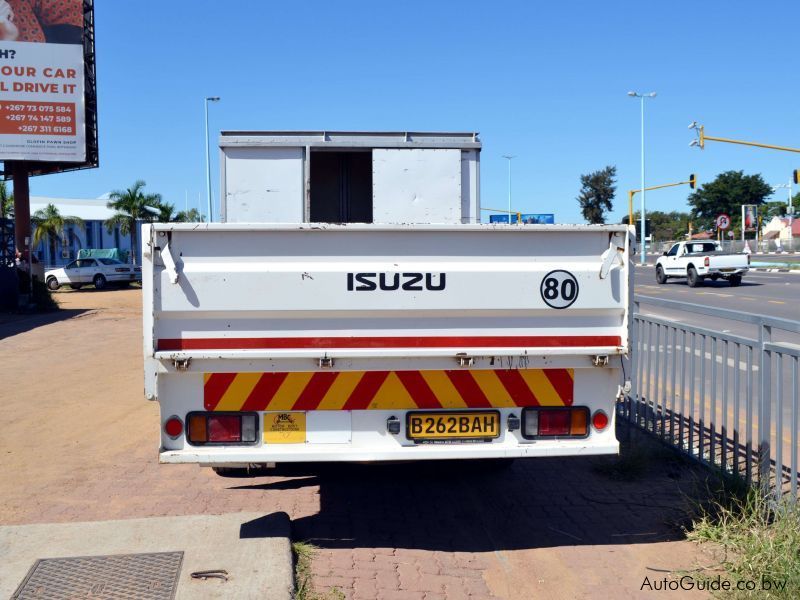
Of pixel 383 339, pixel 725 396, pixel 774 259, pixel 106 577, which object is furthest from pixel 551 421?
pixel 774 259

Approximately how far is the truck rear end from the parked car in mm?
35946

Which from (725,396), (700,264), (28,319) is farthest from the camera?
(700,264)

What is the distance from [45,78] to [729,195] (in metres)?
89.8

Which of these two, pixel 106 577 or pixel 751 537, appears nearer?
pixel 106 577

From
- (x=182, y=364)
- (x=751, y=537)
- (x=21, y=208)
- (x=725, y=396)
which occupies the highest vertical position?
(x=21, y=208)

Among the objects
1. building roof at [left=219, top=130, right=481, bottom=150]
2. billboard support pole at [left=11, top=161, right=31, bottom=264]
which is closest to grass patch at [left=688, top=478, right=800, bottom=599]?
building roof at [left=219, top=130, right=481, bottom=150]

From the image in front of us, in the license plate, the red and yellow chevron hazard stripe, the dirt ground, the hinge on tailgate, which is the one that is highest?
the hinge on tailgate

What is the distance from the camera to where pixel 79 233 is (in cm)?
6003

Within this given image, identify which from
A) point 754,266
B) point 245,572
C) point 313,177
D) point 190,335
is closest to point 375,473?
point 245,572

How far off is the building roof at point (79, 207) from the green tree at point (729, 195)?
7065 cm

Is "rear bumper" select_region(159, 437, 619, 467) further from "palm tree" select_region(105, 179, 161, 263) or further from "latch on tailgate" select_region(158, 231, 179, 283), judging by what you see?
"palm tree" select_region(105, 179, 161, 263)

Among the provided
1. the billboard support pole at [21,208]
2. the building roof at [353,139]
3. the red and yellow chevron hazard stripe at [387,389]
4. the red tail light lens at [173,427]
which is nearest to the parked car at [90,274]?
the billboard support pole at [21,208]

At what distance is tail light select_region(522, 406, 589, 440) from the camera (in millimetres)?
4613

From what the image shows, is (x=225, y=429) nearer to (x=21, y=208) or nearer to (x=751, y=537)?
(x=751, y=537)
